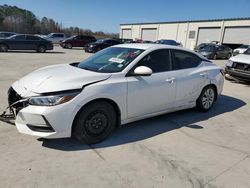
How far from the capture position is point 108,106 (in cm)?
376

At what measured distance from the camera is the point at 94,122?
368cm

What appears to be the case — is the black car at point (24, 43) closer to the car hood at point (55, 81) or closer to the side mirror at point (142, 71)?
the car hood at point (55, 81)

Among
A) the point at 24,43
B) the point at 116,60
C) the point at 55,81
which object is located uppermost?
the point at 116,60

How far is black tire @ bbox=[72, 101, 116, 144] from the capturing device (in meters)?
3.52

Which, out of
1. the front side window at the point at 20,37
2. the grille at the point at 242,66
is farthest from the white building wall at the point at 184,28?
the front side window at the point at 20,37

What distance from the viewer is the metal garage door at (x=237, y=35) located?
99.9 feet

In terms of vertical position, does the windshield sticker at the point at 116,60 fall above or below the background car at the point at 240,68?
above

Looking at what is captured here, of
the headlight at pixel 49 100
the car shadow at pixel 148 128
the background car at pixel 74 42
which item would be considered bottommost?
the background car at pixel 74 42

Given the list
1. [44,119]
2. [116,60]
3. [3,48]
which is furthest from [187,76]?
[3,48]

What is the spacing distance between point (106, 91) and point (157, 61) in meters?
1.35

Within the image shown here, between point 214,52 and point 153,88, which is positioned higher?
point 153,88

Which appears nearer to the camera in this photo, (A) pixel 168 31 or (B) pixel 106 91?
(B) pixel 106 91

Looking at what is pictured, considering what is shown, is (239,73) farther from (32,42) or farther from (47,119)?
(32,42)

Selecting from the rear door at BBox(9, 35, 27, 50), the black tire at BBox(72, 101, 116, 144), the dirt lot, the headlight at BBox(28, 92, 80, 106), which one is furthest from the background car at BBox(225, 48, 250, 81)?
the rear door at BBox(9, 35, 27, 50)
